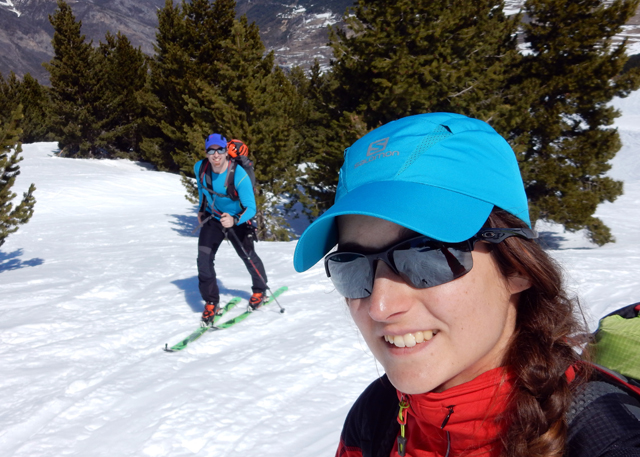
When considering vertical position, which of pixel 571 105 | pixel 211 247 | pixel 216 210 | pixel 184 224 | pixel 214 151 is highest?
pixel 214 151

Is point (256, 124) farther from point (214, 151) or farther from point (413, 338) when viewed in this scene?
point (413, 338)

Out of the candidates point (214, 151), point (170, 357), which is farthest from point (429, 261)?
point (214, 151)

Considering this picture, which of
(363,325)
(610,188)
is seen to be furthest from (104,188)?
(363,325)

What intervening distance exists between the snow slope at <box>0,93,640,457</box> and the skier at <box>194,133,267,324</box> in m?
0.63

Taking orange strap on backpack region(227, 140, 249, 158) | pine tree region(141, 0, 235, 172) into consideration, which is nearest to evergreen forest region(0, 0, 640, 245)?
orange strap on backpack region(227, 140, 249, 158)

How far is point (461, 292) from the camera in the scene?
→ 1075 millimetres

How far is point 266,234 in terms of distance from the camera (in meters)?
14.2

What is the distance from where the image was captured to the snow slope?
3.32m

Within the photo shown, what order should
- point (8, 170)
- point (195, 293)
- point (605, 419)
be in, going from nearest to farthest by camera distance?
point (605, 419) → point (195, 293) → point (8, 170)

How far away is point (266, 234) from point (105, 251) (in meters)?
5.24

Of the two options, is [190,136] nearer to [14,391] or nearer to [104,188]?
[104,188]

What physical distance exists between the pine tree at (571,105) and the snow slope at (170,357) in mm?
4650

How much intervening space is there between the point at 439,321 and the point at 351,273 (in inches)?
10.4

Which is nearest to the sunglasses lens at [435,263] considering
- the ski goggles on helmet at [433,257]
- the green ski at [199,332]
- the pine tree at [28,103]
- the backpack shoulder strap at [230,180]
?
the ski goggles on helmet at [433,257]
